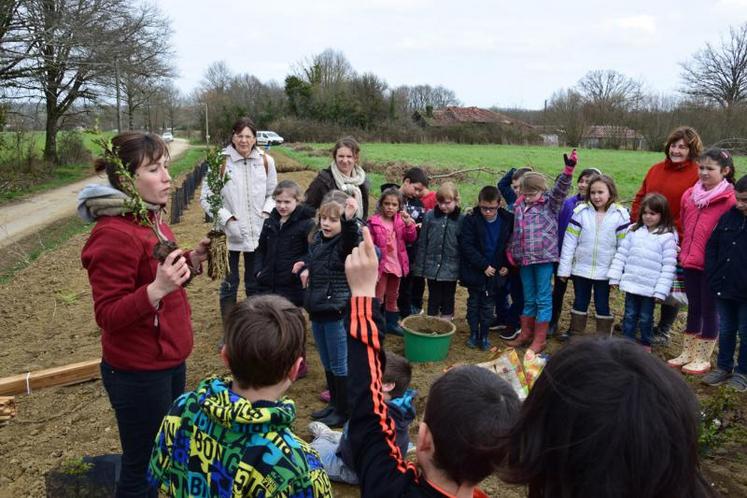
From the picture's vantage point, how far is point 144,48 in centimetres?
2114

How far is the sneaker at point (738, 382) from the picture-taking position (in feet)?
14.6

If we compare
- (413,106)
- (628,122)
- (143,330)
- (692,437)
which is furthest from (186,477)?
(413,106)

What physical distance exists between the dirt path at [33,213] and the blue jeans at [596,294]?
27.6ft

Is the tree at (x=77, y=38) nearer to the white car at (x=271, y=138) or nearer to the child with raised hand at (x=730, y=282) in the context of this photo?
the child with raised hand at (x=730, y=282)

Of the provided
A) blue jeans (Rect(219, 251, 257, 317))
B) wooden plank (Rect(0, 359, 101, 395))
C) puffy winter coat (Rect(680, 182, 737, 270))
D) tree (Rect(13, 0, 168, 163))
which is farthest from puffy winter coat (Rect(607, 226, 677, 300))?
tree (Rect(13, 0, 168, 163))

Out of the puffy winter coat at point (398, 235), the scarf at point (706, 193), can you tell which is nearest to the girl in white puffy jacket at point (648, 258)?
the scarf at point (706, 193)

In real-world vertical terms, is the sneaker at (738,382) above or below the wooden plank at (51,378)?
above

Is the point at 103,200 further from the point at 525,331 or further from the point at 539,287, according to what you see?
the point at 525,331

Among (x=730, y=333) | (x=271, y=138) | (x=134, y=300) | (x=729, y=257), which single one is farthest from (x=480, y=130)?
(x=134, y=300)

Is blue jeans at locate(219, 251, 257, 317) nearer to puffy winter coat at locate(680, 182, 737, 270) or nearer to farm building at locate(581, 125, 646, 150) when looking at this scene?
puffy winter coat at locate(680, 182, 737, 270)

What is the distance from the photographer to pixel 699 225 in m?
4.72

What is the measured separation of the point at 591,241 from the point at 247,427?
4.39 meters

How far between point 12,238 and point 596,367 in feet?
43.5

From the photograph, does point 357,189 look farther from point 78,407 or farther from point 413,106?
point 413,106
